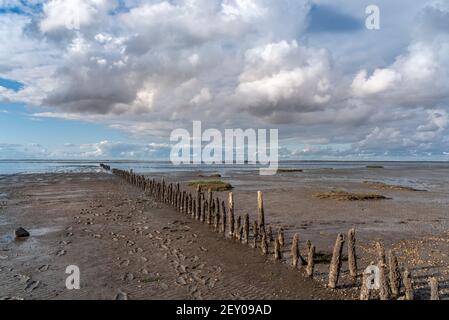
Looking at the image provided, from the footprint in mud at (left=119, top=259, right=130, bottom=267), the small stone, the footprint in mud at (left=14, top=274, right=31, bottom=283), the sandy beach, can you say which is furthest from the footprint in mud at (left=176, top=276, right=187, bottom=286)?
the small stone

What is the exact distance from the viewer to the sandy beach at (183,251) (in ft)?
36.8

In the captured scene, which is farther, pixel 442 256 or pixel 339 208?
pixel 339 208

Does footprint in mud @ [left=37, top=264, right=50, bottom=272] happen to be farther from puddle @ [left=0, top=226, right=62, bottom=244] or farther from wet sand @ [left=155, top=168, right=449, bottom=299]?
wet sand @ [left=155, top=168, right=449, bottom=299]

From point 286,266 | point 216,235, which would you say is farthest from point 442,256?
point 216,235

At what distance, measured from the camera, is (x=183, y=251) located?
1565 centimetres

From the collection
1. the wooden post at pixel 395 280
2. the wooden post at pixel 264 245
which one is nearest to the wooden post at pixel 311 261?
the wooden post at pixel 395 280

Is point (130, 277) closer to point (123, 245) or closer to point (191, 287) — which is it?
point (191, 287)

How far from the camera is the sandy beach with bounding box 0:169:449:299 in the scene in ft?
36.8

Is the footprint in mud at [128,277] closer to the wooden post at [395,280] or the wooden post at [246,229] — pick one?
the wooden post at [246,229]

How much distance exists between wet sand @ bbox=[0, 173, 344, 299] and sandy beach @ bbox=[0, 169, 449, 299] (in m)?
0.03

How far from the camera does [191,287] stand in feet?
37.3
